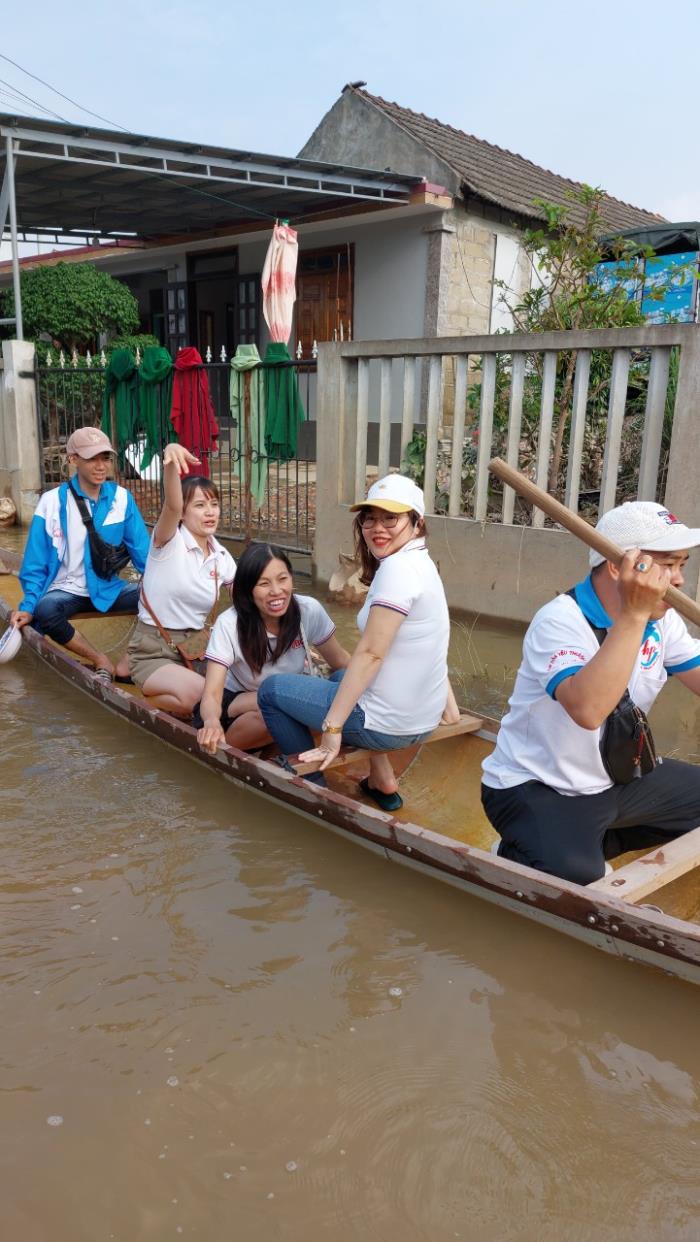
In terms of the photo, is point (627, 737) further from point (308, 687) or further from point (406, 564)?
point (308, 687)

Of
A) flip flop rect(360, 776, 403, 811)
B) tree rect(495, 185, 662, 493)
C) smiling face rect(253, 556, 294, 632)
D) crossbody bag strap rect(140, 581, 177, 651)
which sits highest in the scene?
tree rect(495, 185, 662, 493)

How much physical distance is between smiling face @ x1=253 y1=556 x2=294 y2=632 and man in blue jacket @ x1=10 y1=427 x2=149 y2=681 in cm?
192

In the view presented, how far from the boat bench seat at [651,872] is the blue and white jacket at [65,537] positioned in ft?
13.2

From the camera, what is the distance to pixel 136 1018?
2795 millimetres

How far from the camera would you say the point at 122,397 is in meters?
9.94

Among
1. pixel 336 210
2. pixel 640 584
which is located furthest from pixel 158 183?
pixel 640 584

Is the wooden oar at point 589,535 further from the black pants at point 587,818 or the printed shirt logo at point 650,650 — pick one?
the black pants at point 587,818

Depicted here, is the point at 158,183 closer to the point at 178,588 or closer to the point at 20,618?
the point at 20,618

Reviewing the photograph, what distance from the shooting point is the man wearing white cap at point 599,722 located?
102 inches

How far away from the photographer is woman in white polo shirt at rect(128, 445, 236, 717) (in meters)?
4.79

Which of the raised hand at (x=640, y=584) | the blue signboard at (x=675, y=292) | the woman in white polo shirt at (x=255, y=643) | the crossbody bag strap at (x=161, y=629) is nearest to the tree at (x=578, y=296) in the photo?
the blue signboard at (x=675, y=292)

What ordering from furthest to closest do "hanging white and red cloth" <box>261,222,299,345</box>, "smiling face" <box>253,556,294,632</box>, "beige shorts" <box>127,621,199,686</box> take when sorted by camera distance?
"hanging white and red cloth" <box>261,222,299,345</box>, "beige shorts" <box>127,621,199,686</box>, "smiling face" <box>253,556,294,632</box>

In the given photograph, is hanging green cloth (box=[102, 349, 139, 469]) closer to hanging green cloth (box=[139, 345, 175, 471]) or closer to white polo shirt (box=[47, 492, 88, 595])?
hanging green cloth (box=[139, 345, 175, 471])

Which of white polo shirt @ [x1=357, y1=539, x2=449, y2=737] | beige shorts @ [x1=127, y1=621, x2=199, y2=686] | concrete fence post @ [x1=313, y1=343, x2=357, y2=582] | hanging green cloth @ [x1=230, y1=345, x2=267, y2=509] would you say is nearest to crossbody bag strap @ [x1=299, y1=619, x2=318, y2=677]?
white polo shirt @ [x1=357, y1=539, x2=449, y2=737]
